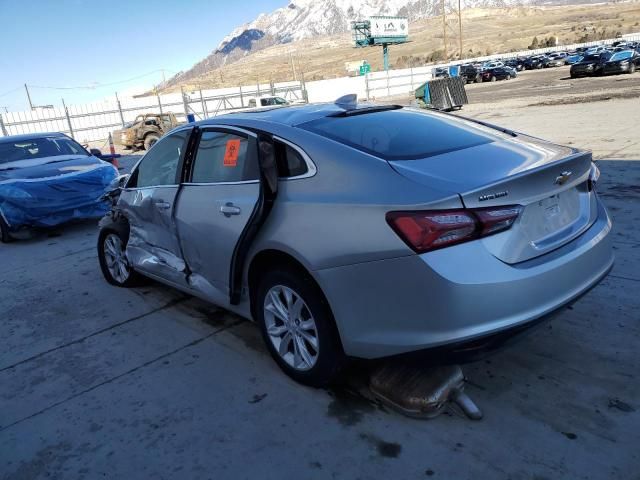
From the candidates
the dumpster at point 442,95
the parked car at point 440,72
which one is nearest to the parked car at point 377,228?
the dumpster at point 442,95

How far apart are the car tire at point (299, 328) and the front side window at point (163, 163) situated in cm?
138

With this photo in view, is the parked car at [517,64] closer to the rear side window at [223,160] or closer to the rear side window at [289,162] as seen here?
the rear side window at [223,160]

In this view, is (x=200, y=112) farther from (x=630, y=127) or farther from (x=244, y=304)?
(x=244, y=304)

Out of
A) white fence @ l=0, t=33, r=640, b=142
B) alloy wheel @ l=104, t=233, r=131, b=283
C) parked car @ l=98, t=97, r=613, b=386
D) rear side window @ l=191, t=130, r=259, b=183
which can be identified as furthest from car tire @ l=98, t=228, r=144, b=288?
white fence @ l=0, t=33, r=640, b=142

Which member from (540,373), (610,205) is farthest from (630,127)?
(540,373)

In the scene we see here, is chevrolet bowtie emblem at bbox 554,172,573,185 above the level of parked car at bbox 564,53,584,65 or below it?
above

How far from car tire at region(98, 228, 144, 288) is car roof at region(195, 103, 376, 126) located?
1.78 m

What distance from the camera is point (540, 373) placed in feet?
10.1

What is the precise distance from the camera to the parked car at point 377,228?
2373mm

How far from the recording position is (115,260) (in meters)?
5.29

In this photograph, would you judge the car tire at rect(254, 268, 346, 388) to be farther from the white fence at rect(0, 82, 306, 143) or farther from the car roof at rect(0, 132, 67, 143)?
the white fence at rect(0, 82, 306, 143)

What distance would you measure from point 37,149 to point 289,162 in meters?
7.72

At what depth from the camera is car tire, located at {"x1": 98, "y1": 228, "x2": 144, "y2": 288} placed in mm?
5090

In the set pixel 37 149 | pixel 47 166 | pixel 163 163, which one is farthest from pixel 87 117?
pixel 163 163
